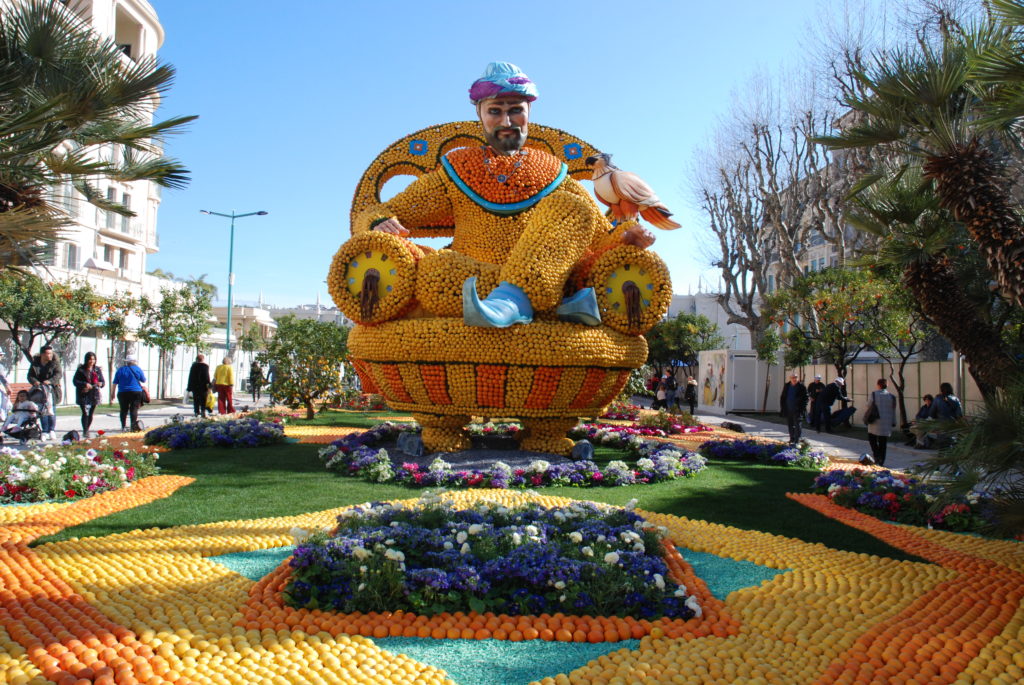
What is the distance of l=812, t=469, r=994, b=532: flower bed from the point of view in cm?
704

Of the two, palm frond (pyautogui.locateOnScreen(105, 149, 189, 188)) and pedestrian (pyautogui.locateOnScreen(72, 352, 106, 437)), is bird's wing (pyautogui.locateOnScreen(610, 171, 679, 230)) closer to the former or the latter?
palm frond (pyautogui.locateOnScreen(105, 149, 189, 188))

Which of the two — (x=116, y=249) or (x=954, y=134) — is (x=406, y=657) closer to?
(x=954, y=134)

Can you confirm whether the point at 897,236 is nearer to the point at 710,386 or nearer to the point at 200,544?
the point at 200,544

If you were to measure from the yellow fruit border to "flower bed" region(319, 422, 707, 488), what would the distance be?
258 cm

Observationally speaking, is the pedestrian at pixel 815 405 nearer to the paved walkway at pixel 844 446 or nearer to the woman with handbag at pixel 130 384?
the paved walkway at pixel 844 446

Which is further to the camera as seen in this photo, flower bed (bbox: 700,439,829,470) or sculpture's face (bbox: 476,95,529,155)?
flower bed (bbox: 700,439,829,470)

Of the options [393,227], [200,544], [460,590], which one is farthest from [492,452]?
[460,590]

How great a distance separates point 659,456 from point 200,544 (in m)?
6.08

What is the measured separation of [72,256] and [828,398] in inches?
1307

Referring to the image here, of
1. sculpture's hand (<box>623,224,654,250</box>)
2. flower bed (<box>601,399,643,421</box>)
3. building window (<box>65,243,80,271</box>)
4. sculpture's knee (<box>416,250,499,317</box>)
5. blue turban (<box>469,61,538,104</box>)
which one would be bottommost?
flower bed (<box>601,399,643,421</box>)

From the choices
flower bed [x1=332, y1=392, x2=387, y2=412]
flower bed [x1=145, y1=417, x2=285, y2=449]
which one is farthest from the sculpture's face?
flower bed [x1=332, y1=392, x2=387, y2=412]

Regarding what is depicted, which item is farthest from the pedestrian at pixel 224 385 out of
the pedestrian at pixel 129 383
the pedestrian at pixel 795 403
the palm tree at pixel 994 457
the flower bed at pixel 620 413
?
the palm tree at pixel 994 457

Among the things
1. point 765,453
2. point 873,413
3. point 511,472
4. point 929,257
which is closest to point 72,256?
point 511,472

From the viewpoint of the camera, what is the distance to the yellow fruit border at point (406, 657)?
11.2 feet
